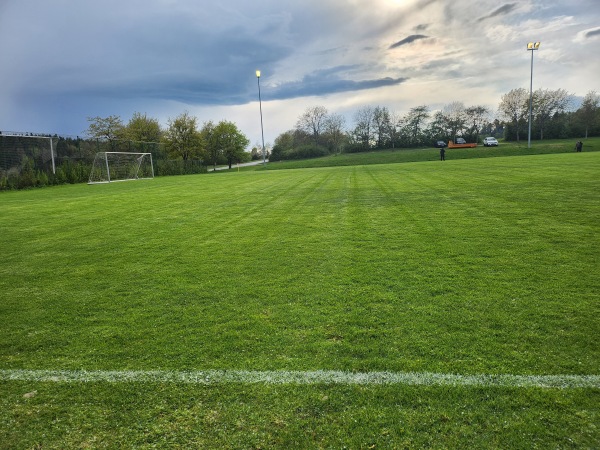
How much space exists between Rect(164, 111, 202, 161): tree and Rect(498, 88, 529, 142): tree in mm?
59037

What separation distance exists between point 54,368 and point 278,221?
572cm

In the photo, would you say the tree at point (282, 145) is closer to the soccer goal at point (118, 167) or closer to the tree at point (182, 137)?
the tree at point (182, 137)

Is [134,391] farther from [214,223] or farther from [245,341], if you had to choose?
[214,223]

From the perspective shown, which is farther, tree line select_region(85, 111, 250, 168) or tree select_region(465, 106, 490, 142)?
tree select_region(465, 106, 490, 142)

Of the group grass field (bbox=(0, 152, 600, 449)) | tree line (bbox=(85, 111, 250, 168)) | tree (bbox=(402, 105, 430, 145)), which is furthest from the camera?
tree (bbox=(402, 105, 430, 145))

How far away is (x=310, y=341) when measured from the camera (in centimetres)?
299

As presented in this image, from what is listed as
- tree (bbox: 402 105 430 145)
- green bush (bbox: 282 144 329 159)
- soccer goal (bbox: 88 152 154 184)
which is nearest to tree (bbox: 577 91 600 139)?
tree (bbox: 402 105 430 145)

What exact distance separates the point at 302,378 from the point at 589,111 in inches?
3088

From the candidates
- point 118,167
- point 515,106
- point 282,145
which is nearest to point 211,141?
point 282,145

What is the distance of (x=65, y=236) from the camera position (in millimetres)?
7578

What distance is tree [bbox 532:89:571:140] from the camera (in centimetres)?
6681

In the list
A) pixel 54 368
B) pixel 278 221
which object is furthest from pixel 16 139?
pixel 54 368

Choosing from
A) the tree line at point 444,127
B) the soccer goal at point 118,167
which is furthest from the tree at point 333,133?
the soccer goal at point 118,167

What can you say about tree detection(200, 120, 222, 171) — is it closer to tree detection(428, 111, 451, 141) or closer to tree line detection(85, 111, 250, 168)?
tree line detection(85, 111, 250, 168)
